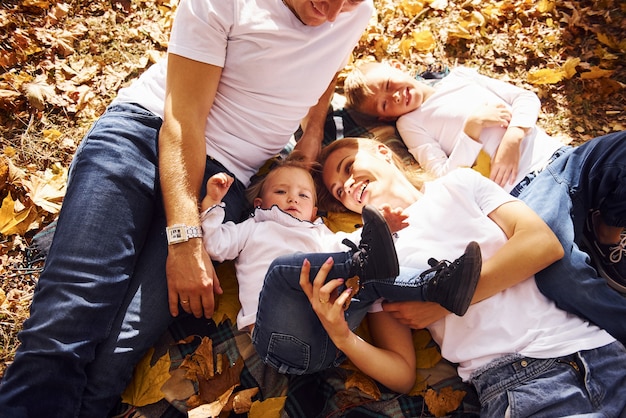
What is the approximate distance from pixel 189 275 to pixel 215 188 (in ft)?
1.63

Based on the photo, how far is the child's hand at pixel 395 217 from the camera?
2.59m

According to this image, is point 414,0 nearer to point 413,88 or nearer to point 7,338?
point 413,88

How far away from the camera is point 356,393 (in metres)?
2.60

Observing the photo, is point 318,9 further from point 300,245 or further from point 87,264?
point 87,264

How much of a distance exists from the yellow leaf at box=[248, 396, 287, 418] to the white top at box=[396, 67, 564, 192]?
1.79m

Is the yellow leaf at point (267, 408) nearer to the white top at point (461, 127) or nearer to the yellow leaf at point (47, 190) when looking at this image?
the white top at point (461, 127)

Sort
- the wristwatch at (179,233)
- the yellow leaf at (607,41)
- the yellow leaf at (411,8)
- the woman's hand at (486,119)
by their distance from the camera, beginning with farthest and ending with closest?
the yellow leaf at (411,8)
the yellow leaf at (607,41)
the woman's hand at (486,119)
the wristwatch at (179,233)

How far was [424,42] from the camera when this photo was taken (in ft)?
14.8

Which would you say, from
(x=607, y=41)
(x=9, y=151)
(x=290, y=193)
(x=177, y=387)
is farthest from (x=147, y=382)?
(x=607, y=41)

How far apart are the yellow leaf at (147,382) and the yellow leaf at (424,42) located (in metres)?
3.41

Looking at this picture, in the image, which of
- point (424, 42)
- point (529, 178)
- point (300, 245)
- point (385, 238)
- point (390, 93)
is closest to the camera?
point (385, 238)

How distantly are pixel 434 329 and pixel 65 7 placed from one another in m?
4.08

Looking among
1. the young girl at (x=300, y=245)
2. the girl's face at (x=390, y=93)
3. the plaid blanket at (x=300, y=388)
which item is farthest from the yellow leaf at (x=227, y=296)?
the girl's face at (x=390, y=93)

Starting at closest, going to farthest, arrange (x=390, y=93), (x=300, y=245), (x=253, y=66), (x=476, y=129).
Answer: (x=253, y=66) → (x=300, y=245) → (x=476, y=129) → (x=390, y=93)
